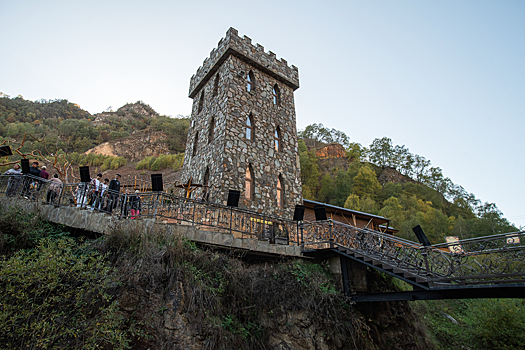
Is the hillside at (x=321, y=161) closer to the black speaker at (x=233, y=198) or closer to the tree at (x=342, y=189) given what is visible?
the tree at (x=342, y=189)

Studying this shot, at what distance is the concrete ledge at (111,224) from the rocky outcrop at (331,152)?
5296cm

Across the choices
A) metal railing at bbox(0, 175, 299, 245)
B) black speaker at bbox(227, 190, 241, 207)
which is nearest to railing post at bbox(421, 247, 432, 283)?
metal railing at bbox(0, 175, 299, 245)

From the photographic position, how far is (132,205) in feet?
27.0

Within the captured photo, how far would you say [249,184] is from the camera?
12.5 meters

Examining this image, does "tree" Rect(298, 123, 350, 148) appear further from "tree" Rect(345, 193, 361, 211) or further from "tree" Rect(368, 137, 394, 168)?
"tree" Rect(345, 193, 361, 211)

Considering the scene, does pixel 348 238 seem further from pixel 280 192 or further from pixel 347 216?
pixel 347 216

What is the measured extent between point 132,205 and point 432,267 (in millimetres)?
8340

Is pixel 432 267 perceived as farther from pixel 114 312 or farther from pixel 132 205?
pixel 132 205

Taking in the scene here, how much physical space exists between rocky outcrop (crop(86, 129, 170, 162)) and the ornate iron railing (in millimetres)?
36470

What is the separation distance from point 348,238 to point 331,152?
53.3 metres

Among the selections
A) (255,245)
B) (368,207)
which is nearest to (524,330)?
(255,245)

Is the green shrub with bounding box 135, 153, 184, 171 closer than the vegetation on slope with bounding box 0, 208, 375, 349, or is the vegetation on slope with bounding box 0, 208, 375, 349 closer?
the vegetation on slope with bounding box 0, 208, 375, 349

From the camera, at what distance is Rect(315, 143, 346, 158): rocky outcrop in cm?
5966

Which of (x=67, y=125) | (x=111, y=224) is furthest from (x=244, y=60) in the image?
(x=67, y=125)
